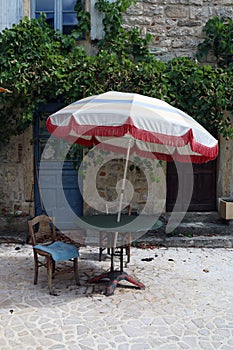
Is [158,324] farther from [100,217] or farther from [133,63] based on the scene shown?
[133,63]

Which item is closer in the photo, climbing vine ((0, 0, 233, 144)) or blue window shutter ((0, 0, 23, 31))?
climbing vine ((0, 0, 233, 144))

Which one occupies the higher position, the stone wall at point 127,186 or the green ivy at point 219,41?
the green ivy at point 219,41

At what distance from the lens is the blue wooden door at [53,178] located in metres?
6.57

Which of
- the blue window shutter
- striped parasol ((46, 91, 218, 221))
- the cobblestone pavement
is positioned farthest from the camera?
the blue window shutter

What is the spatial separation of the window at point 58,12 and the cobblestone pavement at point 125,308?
3.89m

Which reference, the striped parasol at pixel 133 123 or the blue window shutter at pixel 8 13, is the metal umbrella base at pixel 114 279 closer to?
the striped parasol at pixel 133 123

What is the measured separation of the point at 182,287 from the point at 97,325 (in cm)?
130

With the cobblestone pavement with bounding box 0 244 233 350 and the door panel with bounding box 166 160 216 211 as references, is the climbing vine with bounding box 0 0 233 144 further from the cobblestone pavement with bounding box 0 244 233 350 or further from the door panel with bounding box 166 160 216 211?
the cobblestone pavement with bounding box 0 244 233 350

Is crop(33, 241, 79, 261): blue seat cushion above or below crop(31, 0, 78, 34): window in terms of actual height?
below

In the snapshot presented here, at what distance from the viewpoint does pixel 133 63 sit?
6520 millimetres

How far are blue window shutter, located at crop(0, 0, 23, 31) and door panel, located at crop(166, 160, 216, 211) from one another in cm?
360

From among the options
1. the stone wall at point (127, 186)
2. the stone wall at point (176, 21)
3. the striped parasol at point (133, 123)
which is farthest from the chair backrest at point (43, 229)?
the stone wall at point (176, 21)

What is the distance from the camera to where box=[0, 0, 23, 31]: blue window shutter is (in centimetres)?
624


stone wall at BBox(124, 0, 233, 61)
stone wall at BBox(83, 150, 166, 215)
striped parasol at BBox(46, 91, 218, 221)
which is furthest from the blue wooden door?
striped parasol at BBox(46, 91, 218, 221)
